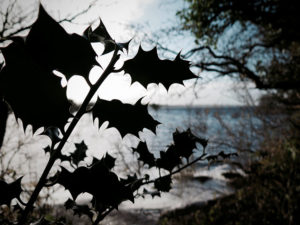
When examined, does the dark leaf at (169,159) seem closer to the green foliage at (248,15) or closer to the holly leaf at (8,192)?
the holly leaf at (8,192)

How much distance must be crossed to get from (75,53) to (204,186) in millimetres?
7117

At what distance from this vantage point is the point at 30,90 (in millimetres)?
369

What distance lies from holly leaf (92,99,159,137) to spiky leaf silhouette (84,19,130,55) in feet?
0.44

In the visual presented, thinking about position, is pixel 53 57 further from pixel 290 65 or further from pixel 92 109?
pixel 290 65

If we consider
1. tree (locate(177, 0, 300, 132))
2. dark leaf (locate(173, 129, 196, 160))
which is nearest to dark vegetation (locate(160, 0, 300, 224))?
tree (locate(177, 0, 300, 132))

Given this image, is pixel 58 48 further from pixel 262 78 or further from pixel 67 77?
pixel 262 78

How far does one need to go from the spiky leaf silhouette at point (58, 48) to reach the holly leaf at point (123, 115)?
0.32ft

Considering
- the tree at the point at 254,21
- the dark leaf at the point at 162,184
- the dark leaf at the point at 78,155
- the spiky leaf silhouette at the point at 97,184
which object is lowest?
the dark leaf at the point at 162,184

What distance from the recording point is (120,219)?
411cm

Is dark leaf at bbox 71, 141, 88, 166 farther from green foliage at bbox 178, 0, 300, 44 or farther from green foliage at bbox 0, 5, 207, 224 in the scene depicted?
green foliage at bbox 178, 0, 300, 44

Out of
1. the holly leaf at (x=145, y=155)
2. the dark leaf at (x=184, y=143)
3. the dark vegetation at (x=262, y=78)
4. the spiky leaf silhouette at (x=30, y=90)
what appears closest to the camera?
the spiky leaf silhouette at (x=30, y=90)

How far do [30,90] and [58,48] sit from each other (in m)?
0.10

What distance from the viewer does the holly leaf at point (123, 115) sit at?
0.47 metres

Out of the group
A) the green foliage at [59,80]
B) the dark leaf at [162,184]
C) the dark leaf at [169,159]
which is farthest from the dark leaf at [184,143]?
the green foliage at [59,80]
